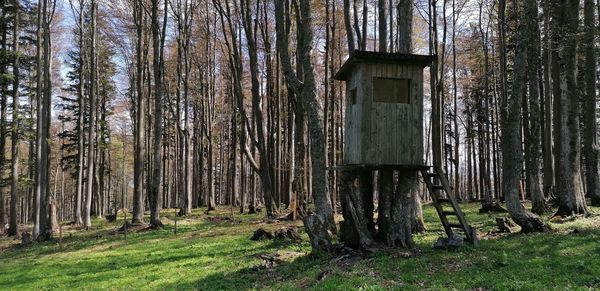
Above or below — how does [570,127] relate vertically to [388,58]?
below

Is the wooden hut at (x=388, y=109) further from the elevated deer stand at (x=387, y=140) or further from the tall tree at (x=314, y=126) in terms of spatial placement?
the tall tree at (x=314, y=126)

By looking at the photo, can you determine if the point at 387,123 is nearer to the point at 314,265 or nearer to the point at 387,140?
the point at 387,140

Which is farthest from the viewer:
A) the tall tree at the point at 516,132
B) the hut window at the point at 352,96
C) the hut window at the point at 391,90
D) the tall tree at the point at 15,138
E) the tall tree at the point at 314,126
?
the tall tree at the point at 15,138

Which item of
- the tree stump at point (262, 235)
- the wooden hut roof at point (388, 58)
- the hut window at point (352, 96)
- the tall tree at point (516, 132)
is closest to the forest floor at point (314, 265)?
the tree stump at point (262, 235)

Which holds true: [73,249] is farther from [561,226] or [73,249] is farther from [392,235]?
[561,226]

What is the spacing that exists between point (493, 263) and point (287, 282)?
390cm

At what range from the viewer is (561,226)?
39.6ft

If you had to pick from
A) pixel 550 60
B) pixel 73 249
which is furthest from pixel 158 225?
pixel 550 60

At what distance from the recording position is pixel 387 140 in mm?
10461

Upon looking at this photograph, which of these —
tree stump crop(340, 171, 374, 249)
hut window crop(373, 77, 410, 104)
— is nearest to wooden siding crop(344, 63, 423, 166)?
hut window crop(373, 77, 410, 104)

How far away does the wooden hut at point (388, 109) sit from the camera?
10.4 meters

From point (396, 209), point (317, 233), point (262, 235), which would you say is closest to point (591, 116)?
point (396, 209)

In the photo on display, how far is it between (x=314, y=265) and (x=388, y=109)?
3.98 meters

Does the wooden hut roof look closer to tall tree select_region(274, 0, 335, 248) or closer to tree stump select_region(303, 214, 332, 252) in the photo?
tall tree select_region(274, 0, 335, 248)
